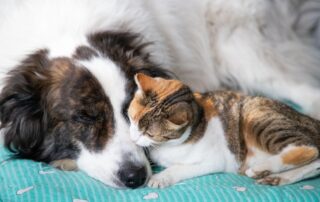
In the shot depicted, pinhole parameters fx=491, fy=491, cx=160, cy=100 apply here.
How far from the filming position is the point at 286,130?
66.2 inches

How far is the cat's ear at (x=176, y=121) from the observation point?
5.21 feet

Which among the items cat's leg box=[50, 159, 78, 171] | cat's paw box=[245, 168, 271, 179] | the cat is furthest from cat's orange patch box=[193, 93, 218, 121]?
cat's leg box=[50, 159, 78, 171]

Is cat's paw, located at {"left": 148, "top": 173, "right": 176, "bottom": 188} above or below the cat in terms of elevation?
below

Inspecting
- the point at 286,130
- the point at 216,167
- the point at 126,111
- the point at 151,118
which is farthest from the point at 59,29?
the point at 286,130

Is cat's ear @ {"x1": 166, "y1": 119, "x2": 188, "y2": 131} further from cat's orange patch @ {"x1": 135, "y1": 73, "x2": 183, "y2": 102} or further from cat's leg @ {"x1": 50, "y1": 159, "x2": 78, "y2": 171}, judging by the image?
cat's leg @ {"x1": 50, "y1": 159, "x2": 78, "y2": 171}

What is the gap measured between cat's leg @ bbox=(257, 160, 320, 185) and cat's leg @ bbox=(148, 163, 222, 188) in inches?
7.5

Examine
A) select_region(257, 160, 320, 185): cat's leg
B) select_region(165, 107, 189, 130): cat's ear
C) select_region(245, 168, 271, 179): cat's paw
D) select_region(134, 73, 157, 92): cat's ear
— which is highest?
select_region(134, 73, 157, 92): cat's ear

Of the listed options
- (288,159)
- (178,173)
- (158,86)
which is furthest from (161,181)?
(288,159)

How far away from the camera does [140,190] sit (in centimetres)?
164

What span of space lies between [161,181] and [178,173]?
7 cm

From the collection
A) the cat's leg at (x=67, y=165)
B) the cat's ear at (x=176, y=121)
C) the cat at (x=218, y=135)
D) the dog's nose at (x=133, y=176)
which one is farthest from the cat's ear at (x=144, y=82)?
the cat's leg at (x=67, y=165)

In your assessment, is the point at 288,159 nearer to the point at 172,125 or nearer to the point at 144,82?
the point at 172,125

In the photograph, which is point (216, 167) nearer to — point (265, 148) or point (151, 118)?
point (265, 148)

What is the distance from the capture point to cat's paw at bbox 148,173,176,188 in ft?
5.44
